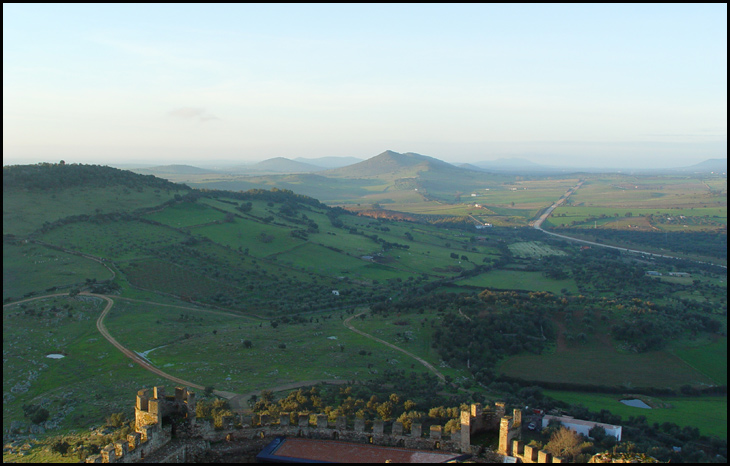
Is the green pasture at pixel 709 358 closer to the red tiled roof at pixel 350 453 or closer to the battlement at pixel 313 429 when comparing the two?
the battlement at pixel 313 429

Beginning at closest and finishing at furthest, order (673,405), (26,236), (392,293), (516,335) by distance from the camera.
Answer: (673,405) → (516,335) → (26,236) → (392,293)

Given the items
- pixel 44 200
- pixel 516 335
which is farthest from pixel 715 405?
pixel 44 200

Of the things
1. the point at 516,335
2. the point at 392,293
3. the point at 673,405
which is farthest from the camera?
the point at 392,293

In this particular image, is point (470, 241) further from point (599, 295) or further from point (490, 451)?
point (490, 451)

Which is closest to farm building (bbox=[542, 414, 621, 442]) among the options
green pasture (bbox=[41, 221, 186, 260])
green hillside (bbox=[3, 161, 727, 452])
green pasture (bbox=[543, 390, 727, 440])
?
green hillside (bbox=[3, 161, 727, 452])

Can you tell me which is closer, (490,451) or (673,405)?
(490,451)

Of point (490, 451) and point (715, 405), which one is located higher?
point (490, 451)

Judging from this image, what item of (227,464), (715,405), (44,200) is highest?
(44,200)
